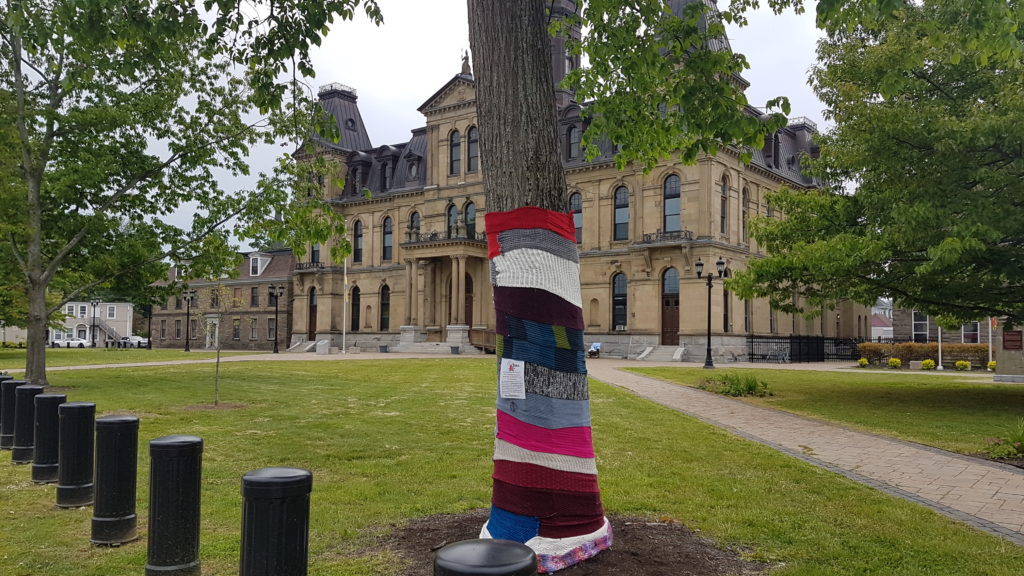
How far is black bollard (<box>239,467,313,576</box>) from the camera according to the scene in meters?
3.43

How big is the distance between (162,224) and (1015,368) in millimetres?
25645

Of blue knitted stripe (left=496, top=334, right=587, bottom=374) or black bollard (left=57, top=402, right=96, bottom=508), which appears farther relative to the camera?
black bollard (left=57, top=402, right=96, bottom=508)

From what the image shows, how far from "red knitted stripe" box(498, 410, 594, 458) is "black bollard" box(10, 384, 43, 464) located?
6914 mm

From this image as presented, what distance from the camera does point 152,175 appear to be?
60.5 ft

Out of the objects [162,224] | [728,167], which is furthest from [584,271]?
[162,224]

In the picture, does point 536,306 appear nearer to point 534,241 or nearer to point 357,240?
point 534,241

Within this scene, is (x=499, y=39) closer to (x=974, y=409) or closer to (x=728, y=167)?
(x=974, y=409)

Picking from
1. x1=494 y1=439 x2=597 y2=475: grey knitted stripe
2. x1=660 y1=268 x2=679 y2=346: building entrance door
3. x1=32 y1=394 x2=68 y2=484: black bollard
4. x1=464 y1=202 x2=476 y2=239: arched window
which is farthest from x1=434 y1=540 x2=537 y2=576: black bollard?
x1=464 y1=202 x2=476 y2=239: arched window

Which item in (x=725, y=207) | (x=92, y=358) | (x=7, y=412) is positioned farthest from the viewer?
(x=725, y=207)

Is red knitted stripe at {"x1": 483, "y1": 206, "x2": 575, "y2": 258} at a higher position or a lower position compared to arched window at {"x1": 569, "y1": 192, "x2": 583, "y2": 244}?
lower

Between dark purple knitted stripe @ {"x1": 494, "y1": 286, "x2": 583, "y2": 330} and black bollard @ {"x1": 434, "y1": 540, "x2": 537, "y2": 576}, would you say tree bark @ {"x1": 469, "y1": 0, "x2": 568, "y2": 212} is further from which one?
black bollard @ {"x1": 434, "y1": 540, "x2": 537, "y2": 576}

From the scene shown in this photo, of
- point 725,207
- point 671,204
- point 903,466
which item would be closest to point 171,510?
point 903,466

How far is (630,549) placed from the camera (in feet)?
16.6

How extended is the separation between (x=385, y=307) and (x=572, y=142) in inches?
787
